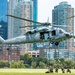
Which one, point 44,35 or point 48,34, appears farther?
point 44,35

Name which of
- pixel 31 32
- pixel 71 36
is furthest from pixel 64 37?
pixel 31 32

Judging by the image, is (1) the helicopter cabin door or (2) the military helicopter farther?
(1) the helicopter cabin door

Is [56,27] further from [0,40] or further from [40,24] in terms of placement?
[0,40]

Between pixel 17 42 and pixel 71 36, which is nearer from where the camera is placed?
pixel 71 36

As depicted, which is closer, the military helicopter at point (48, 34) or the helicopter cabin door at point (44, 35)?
the military helicopter at point (48, 34)

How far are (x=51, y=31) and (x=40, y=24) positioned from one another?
217 cm

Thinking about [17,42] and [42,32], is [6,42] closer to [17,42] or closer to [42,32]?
[17,42]

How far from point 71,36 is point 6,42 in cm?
1262

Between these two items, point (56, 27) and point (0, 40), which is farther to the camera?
point (0, 40)

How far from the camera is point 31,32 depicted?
69250 millimetres

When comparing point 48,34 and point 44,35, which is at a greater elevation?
point 48,34

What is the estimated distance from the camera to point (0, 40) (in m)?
75.8

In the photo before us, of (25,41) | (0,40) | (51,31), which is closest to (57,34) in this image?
(51,31)

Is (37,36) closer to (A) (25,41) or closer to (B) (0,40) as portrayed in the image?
(A) (25,41)
